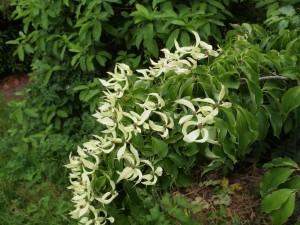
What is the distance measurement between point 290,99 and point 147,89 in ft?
1.55

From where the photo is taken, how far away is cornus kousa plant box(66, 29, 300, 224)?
55.0 inches

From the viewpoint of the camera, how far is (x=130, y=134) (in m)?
1.45

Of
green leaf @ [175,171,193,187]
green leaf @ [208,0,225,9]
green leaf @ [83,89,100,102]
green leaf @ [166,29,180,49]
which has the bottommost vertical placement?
green leaf @ [83,89,100,102]

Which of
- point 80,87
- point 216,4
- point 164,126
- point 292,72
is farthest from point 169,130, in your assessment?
point 80,87

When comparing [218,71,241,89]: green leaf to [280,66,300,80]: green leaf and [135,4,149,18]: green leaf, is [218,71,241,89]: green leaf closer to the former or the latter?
[280,66,300,80]: green leaf

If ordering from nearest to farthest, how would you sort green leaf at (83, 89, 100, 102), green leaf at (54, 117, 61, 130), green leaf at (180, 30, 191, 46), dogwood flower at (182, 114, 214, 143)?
dogwood flower at (182, 114, 214, 143)
green leaf at (180, 30, 191, 46)
green leaf at (83, 89, 100, 102)
green leaf at (54, 117, 61, 130)

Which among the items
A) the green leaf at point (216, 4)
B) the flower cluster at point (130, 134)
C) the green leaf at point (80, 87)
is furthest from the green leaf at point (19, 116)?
the flower cluster at point (130, 134)

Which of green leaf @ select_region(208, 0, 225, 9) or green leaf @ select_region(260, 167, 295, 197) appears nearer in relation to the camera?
green leaf @ select_region(260, 167, 295, 197)

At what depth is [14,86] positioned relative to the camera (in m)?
6.42

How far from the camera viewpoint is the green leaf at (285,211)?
1430 millimetres

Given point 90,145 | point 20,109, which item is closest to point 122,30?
point 20,109

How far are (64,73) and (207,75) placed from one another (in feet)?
8.17

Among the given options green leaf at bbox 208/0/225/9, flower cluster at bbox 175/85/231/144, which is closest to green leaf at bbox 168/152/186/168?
flower cluster at bbox 175/85/231/144

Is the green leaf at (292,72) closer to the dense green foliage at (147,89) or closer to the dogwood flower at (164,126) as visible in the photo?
the dense green foliage at (147,89)
